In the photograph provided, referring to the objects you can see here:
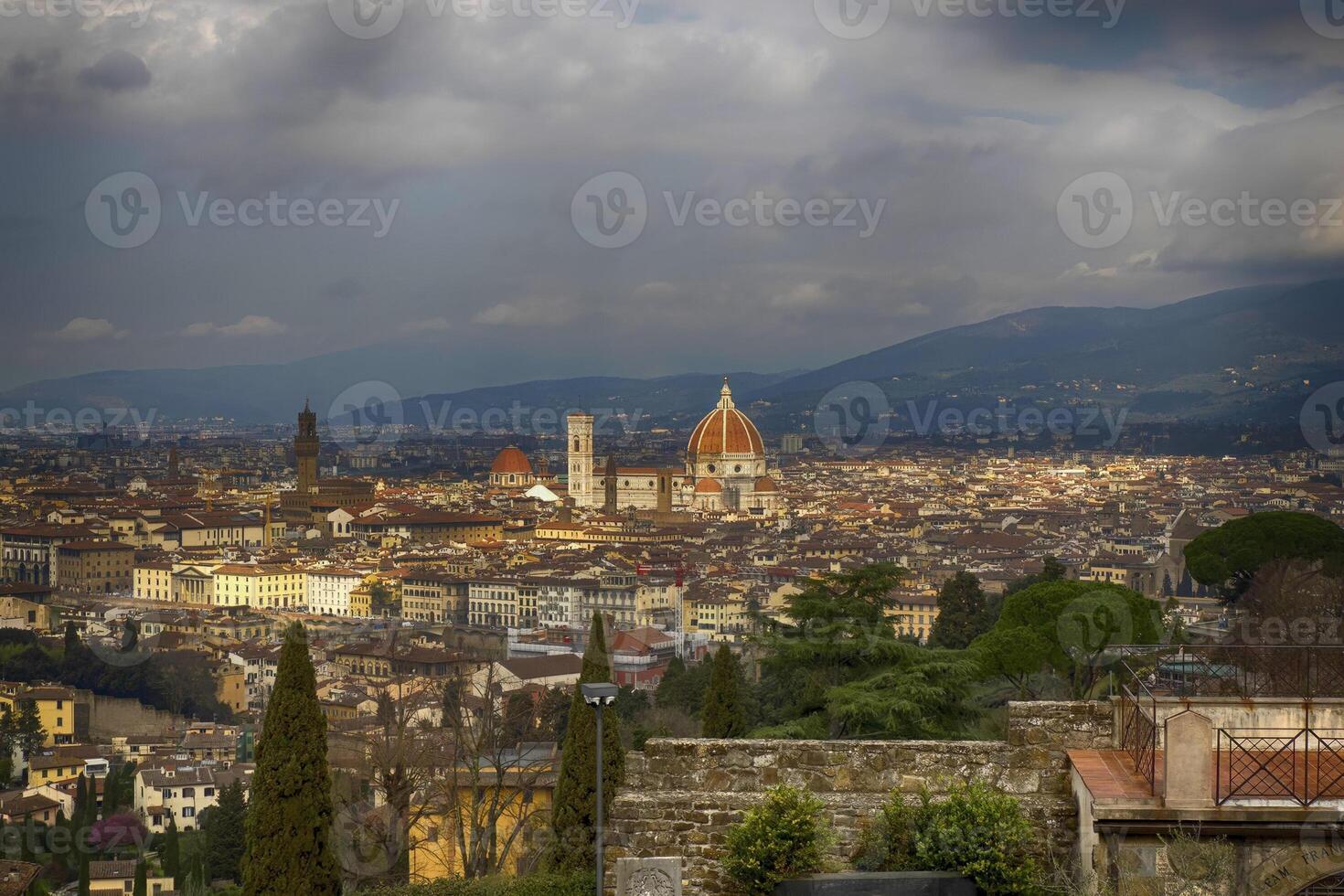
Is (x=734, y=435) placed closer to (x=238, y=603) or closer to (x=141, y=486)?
(x=141, y=486)

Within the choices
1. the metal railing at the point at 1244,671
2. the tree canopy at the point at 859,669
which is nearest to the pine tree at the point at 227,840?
the tree canopy at the point at 859,669

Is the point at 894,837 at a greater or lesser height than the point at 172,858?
greater

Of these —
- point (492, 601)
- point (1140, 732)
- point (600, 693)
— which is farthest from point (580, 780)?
point (492, 601)

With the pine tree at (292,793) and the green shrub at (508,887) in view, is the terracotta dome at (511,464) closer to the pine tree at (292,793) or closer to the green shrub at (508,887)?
the pine tree at (292,793)

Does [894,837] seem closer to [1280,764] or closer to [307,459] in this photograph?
[1280,764]

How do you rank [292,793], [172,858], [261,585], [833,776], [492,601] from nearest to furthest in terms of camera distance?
[833,776] → [292,793] → [172,858] → [492,601] → [261,585]

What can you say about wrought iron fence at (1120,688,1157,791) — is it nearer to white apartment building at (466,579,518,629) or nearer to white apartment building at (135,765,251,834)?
white apartment building at (135,765,251,834)
